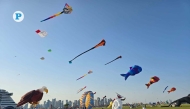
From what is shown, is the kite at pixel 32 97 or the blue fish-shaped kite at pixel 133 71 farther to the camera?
the blue fish-shaped kite at pixel 133 71

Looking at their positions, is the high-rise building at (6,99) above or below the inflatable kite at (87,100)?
above

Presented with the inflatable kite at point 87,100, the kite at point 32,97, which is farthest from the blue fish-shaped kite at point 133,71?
the kite at point 32,97

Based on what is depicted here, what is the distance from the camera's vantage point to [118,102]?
19578mm

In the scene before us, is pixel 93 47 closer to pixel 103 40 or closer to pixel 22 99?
pixel 103 40

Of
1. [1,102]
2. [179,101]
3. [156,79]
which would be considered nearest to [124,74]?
[156,79]

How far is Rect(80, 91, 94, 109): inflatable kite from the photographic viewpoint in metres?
38.5

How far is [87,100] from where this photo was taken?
39.0 meters

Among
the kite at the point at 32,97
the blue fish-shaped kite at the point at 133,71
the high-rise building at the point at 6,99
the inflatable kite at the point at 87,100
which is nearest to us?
the kite at the point at 32,97

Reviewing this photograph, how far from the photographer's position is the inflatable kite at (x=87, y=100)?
38.5 metres

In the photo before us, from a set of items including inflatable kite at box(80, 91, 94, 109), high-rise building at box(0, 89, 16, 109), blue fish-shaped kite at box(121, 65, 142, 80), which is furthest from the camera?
→ high-rise building at box(0, 89, 16, 109)

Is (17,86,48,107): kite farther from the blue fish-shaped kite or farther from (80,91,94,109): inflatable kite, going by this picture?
(80,91,94,109): inflatable kite

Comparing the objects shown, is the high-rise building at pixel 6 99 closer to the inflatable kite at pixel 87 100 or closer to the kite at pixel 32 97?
the inflatable kite at pixel 87 100

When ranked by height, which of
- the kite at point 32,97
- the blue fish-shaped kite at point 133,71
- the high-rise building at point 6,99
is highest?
the high-rise building at point 6,99

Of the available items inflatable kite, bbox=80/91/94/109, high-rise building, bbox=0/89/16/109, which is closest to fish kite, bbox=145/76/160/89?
inflatable kite, bbox=80/91/94/109
